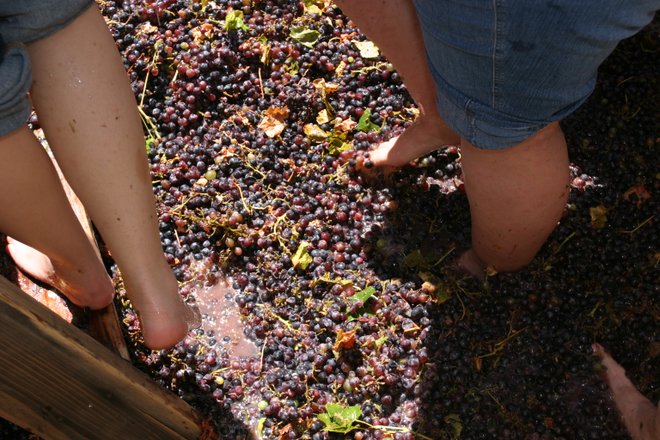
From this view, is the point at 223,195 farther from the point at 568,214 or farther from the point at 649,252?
the point at 649,252

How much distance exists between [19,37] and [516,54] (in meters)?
1.07

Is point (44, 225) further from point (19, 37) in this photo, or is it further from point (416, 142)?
point (416, 142)

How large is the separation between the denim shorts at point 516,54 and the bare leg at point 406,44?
39cm

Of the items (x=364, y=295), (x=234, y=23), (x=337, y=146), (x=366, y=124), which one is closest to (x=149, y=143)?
(x=234, y=23)

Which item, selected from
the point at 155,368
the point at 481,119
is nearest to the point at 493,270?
the point at 481,119

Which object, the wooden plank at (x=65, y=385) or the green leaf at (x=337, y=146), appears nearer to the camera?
the wooden plank at (x=65, y=385)

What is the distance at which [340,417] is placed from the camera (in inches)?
80.0

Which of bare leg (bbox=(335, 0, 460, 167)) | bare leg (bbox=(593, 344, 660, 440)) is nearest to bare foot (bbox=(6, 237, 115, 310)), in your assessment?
bare leg (bbox=(335, 0, 460, 167))

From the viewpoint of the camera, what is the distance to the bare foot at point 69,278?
2.06 meters

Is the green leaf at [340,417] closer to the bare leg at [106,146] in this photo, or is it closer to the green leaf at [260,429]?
the green leaf at [260,429]

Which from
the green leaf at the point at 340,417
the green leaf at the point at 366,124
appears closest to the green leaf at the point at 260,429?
the green leaf at the point at 340,417

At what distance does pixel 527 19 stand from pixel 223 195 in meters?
1.40

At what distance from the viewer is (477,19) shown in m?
1.33

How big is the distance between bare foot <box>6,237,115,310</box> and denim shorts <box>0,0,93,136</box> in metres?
0.58
